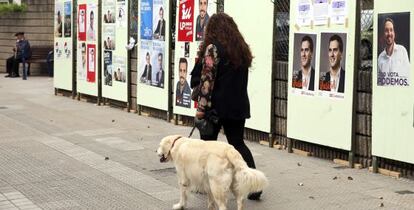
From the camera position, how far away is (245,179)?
18.4 feet

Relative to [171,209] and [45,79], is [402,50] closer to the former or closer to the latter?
[171,209]

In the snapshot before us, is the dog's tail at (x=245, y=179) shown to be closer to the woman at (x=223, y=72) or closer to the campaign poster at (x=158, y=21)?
the woman at (x=223, y=72)

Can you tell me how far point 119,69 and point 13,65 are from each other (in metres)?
11.3

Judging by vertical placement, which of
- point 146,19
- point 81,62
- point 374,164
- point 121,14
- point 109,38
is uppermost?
point 121,14

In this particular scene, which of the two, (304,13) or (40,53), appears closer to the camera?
(304,13)

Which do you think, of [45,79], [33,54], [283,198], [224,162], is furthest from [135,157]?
[33,54]

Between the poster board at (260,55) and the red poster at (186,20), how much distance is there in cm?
138

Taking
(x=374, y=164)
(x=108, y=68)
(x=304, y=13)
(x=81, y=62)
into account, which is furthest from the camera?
(x=81, y=62)

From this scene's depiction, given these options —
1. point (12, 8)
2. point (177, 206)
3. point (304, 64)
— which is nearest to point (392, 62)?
point (304, 64)

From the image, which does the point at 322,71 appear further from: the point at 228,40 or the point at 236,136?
the point at 228,40

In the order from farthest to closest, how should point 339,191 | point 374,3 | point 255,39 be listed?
point 255,39
point 374,3
point 339,191

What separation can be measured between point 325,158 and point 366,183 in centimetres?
132

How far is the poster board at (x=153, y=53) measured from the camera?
11.8 metres

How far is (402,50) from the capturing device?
7.14 meters
